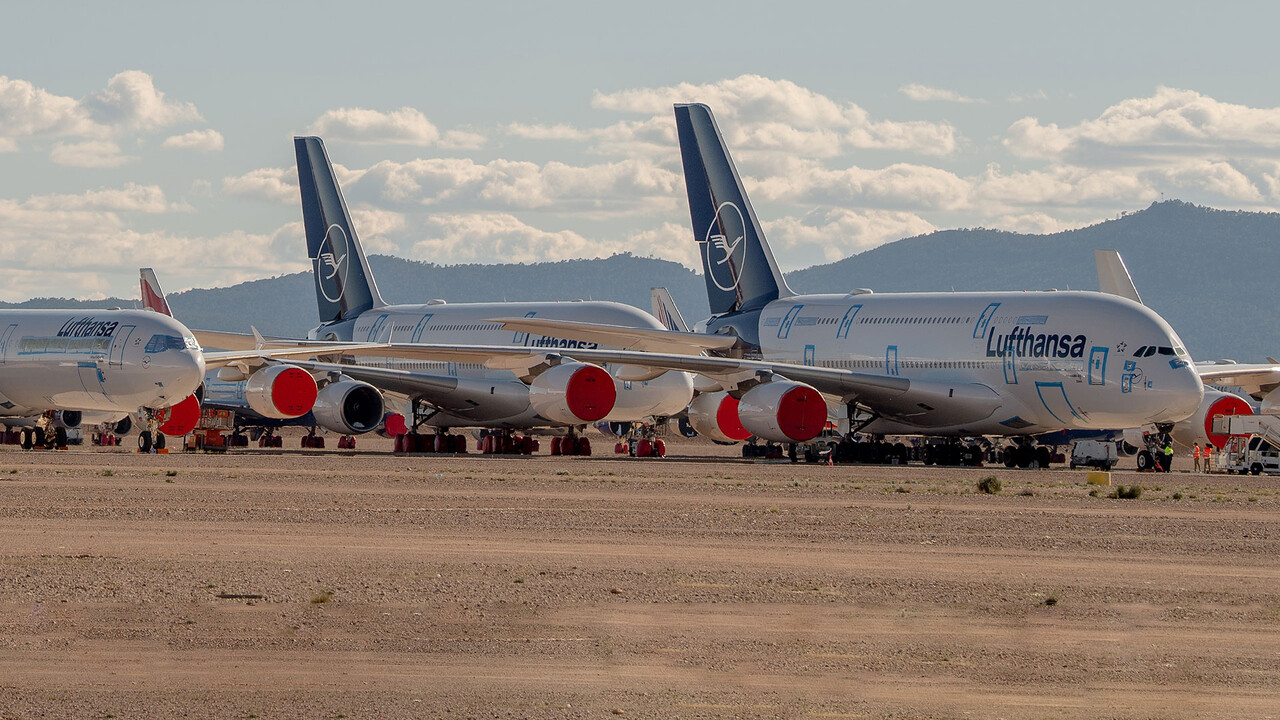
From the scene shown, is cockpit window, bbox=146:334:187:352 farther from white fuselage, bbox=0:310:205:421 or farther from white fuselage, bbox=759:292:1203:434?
white fuselage, bbox=759:292:1203:434

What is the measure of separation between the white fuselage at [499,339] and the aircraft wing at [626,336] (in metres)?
0.63

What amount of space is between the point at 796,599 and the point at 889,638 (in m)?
1.81

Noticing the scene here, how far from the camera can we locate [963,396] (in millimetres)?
36219

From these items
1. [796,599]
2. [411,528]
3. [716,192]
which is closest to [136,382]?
[716,192]

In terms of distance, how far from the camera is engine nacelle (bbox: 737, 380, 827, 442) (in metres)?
35.2

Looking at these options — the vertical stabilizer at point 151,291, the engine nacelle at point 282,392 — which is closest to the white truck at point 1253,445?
the engine nacelle at point 282,392

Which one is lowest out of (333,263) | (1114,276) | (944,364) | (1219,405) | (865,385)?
(1219,405)

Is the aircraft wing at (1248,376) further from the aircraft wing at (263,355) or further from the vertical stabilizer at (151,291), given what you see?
the vertical stabilizer at (151,291)

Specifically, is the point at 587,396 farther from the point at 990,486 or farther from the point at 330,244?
the point at 330,244

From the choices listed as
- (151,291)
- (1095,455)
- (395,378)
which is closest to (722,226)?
(395,378)

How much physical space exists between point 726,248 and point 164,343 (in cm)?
1525

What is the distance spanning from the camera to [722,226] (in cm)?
4584

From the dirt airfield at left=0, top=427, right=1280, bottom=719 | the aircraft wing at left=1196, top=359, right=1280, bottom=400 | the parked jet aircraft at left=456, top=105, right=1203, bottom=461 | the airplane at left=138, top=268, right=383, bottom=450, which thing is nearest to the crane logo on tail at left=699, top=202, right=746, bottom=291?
the parked jet aircraft at left=456, top=105, right=1203, bottom=461

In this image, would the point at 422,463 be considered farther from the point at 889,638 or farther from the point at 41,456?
the point at 889,638
